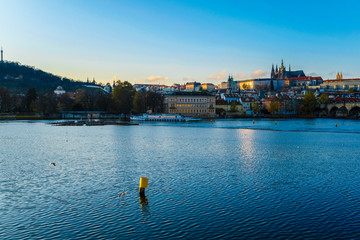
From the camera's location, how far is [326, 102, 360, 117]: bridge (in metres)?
129

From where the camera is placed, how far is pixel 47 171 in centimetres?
2062

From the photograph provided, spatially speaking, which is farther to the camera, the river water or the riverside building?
the riverside building

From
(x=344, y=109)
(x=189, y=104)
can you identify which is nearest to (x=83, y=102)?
(x=189, y=104)

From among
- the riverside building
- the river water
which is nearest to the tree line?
the riverside building

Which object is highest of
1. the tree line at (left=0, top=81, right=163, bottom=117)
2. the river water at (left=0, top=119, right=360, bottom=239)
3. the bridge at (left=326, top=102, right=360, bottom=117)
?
the tree line at (left=0, top=81, right=163, bottom=117)

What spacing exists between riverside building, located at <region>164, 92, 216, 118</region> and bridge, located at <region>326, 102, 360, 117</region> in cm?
4904

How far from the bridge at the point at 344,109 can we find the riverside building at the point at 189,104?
4904 centimetres

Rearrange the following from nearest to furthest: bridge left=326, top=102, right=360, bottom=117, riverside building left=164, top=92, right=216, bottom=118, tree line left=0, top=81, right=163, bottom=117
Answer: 1. tree line left=0, top=81, right=163, bottom=117
2. bridge left=326, top=102, right=360, bottom=117
3. riverside building left=164, top=92, right=216, bottom=118

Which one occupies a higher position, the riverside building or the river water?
the riverside building

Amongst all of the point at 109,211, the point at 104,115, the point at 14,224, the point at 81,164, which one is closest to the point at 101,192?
the point at 109,211

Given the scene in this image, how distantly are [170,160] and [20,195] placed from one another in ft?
40.2

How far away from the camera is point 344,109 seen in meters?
132

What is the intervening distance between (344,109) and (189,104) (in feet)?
203

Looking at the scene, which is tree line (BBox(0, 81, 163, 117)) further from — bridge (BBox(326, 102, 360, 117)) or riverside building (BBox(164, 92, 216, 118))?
bridge (BBox(326, 102, 360, 117))
